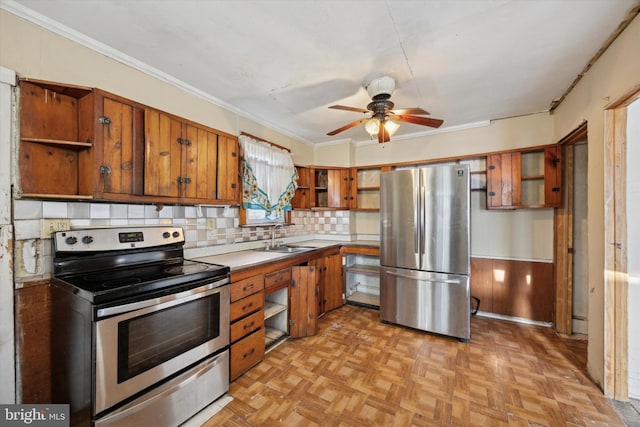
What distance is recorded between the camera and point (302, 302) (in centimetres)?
263

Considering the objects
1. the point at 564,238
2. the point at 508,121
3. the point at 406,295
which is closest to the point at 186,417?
the point at 406,295

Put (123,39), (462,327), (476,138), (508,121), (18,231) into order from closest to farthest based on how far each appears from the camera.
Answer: (18,231)
(123,39)
(462,327)
(508,121)
(476,138)

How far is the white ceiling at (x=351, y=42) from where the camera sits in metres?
1.45

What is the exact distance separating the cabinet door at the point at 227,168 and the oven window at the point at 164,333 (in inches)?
40.0

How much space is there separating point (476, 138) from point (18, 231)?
4384 millimetres

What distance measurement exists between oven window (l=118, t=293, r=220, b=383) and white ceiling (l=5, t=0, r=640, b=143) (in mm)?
1802

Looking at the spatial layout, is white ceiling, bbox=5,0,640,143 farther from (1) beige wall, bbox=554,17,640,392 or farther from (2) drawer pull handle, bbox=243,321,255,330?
(2) drawer pull handle, bbox=243,321,255,330

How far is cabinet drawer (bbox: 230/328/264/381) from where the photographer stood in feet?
6.41

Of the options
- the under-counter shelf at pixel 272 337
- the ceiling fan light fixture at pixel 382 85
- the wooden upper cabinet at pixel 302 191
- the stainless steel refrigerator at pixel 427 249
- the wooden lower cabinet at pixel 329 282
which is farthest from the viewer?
the wooden upper cabinet at pixel 302 191

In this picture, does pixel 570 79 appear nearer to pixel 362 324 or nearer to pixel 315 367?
pixel 362 324

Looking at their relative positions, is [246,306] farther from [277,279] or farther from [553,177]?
[553,177]

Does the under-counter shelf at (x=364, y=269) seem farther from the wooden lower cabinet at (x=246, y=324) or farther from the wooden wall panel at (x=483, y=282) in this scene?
the wooden lower cabinet at (x=246, y=324)

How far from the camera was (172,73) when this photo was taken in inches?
83.7

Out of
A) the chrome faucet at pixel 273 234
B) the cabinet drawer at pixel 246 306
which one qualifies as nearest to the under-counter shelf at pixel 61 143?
the cabinet drawer at pixel 246 306
